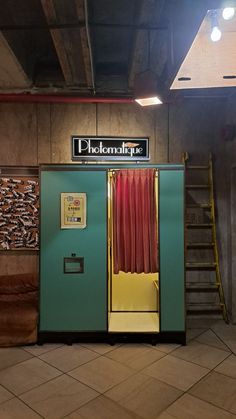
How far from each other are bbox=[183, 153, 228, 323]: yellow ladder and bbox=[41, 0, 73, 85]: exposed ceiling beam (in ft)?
6.57

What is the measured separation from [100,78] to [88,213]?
206cm

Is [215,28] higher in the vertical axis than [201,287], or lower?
higher

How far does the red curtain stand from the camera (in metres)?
3.61

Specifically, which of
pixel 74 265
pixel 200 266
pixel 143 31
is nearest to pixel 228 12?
pixel 143 31

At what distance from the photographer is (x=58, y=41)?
10.1 ft

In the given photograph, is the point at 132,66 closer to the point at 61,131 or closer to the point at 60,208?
the point at 61,131

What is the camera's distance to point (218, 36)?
7.47 feet

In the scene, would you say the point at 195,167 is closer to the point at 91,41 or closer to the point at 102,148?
the point at 102,148

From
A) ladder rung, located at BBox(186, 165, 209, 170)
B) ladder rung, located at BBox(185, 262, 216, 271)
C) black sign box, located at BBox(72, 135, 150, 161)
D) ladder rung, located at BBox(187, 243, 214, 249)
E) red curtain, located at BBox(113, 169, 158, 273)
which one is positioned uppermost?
black sign box, located at BBox(72, 135, 150, 161)

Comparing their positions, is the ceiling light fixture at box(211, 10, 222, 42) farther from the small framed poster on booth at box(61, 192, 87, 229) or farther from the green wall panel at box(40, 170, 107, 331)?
the small framed poster on booth at box(61, 192, 87, 229)

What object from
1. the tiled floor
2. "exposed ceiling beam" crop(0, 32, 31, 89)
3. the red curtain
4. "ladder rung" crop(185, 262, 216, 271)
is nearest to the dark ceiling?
"exposed ceiling beam" crop(0, 32, 31, 89)

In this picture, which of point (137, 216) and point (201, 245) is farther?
point (201, 245)

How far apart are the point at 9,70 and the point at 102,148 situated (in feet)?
5.13

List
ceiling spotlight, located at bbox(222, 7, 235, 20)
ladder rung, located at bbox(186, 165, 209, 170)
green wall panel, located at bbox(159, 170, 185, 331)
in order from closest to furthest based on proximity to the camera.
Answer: ceiling spotlight, located at bbox(222, 7, 235, 20)
green wall panel, located at bbox(159, 170, 185, 331)
ladder rung, located at bbox(186, 165, 209, 170)
